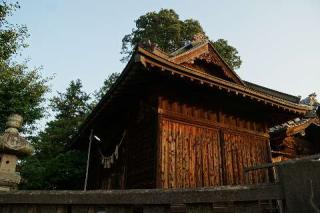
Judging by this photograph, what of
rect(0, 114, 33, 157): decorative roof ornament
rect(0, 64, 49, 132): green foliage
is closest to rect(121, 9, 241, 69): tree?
rect(0, 64, 49, 132): green foliage

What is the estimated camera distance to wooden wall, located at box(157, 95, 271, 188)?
853 cm

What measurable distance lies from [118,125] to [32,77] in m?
10.6

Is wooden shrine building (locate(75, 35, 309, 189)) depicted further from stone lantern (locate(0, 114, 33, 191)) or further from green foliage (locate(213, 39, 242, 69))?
green foliage (locate(213, 39, 242, 69))

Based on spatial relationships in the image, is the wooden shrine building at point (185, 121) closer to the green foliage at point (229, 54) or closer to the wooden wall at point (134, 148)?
the wooden wall at point (134, 148)

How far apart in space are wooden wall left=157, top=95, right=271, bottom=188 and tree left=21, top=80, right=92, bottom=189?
7762 millimetres

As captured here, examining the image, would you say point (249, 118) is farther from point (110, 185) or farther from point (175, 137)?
point (110, 185)

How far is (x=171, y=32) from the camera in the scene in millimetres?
26234

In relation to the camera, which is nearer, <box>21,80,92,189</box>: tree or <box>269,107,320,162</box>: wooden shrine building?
<box>269,107,320,162</box>: wooden shrine building

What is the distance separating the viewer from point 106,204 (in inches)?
132

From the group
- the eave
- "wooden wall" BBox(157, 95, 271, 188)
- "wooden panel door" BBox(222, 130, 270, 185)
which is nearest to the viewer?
the eave

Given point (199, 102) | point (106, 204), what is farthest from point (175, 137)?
point (106, 204)

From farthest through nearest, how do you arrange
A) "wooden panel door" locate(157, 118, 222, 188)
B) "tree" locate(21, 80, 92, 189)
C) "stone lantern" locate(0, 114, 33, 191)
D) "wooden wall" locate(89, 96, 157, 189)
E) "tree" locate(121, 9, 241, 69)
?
"tree" locate(121, 9, 241, 69) → "tree" locate(21, 80, 92, 189) → "wooden wall" locate(89, 96, 157, 189) → "wooden panel door" locate(157, 118, 222, 188) → "stone lantern" locate(0, 114, 33, 191)

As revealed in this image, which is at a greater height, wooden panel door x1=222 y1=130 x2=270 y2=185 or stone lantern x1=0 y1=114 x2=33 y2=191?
wooden panel door x1=222 y1=130 x2=270 y2=185

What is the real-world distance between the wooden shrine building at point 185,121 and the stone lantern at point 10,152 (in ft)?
10.8
